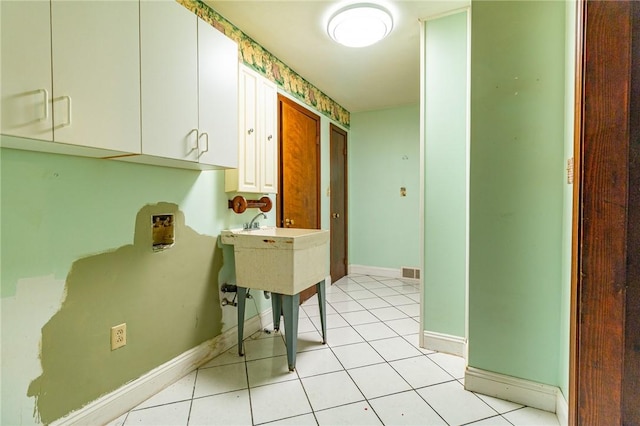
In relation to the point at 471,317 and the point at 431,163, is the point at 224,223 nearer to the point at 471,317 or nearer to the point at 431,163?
the point at 431,163

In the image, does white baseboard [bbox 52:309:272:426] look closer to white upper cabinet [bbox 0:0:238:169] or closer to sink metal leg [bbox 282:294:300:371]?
sink metal leg [bbox 282:294:300:371]

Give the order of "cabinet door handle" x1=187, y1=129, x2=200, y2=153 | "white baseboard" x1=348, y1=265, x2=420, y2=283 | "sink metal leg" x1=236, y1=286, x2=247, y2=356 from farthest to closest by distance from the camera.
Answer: "white baseboard" x1=348, y1=265, x2=420, y2=283 < "sink metal leg" x1=236, y1=286, x2=247, y2=356 < "cabinet door handle" x1=187, y1=129, x2=200, y2=153

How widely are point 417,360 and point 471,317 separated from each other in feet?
1.88

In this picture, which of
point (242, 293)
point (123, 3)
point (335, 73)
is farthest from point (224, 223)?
point (335, 73)

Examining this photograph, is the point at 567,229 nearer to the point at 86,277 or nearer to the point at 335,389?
the point at 335,389

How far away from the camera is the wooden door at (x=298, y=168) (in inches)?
110

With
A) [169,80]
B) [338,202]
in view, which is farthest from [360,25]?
[338,202]

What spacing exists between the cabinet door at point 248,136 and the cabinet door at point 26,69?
1.16 metres

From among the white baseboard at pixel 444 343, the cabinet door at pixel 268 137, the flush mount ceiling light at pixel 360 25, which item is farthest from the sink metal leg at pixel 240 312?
the flush mount ceiling light at pixel 360 25

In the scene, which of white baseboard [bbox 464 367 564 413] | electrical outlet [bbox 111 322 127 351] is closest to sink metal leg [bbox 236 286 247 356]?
electrical outlet [bbox 111 322 127 351]

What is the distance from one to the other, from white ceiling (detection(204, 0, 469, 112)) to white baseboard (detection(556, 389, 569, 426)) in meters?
2.38

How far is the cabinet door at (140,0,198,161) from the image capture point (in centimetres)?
131

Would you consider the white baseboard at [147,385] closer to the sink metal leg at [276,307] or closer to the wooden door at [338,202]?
the sink metal leg at [276,307]

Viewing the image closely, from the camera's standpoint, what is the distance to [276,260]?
1837mm
